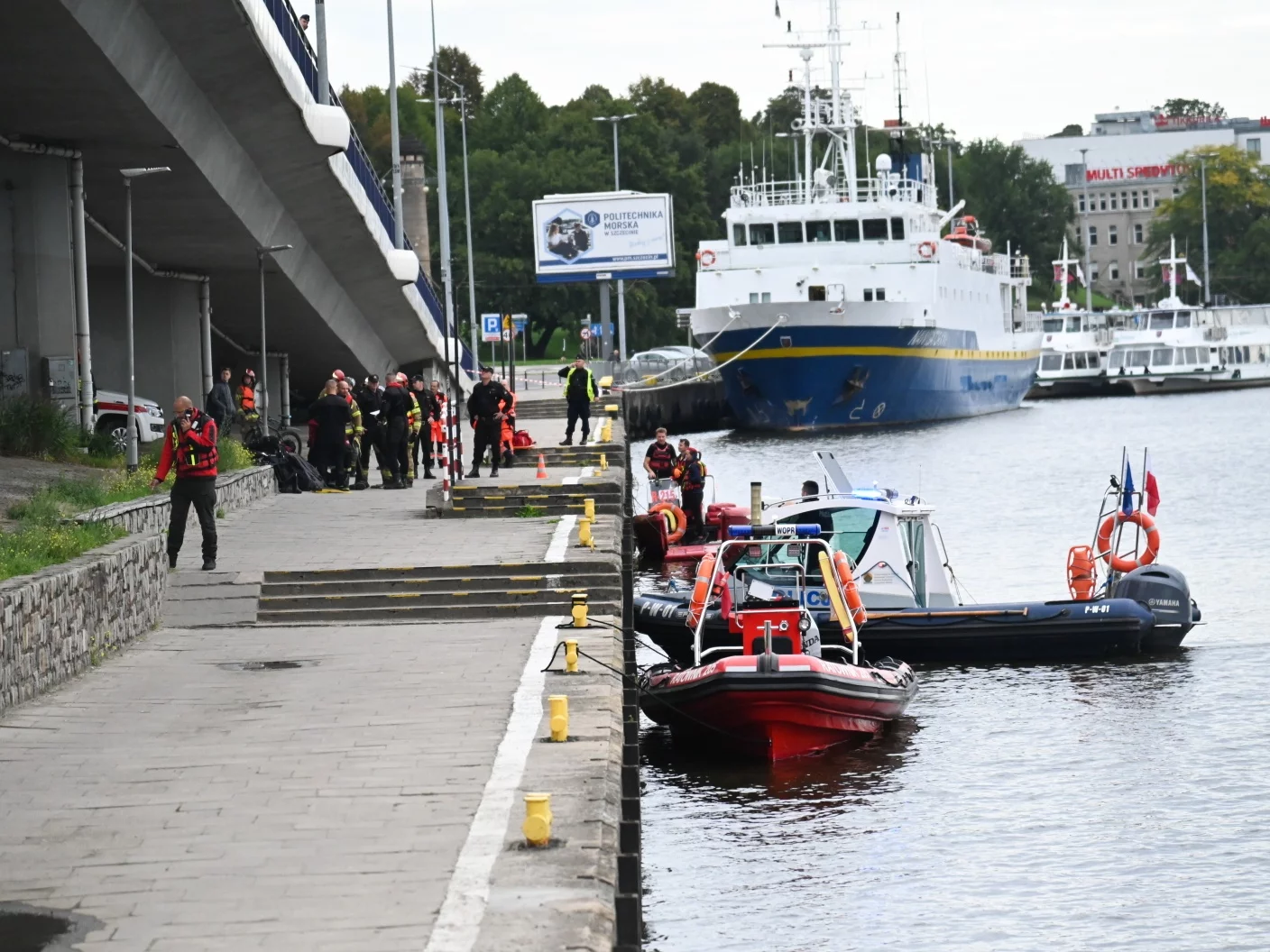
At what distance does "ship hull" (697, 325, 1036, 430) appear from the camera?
225ft

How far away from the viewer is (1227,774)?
690 inches

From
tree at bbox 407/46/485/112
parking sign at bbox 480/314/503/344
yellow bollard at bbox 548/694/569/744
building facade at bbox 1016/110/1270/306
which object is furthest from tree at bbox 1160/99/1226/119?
yellow bollard at bbox 548/694/569/744

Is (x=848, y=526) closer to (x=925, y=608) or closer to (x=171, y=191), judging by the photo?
(x=925, y=608)

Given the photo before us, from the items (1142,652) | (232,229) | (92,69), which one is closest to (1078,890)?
(1142,652)

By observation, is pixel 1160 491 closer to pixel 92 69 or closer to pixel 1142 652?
pixel 1142 652

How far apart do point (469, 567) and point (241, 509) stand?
735 cm

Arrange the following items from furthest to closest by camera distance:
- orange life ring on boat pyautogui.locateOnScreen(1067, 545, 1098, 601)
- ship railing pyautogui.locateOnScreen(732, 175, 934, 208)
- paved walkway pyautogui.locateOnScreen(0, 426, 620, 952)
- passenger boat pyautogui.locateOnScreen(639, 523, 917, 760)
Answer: ship railing pyautogui.locateOnScreen(732, 175, 934, 208)
orange life ring on boat pyautogui.locateOnScreen(1067, 545, 1098, 601)
passenger boat pyautogui.locateOnScreen(639, 523, 917, 760)
paved walkway pyautogui.locateOnScreen(0, 426, 620, 952)

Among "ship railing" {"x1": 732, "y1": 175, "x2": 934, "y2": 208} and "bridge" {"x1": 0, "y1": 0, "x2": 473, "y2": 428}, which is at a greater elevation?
"ship railing" {"x1": 732, "y1": 175, "x2": 934, "y2": 208}

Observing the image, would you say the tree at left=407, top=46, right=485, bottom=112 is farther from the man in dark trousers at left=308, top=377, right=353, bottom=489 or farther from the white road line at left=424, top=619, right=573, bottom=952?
the white road line at left=424, top=619, right=573, bottom=952

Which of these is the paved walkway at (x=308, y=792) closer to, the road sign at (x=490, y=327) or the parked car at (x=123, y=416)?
the parked car at (x=123, y=416)

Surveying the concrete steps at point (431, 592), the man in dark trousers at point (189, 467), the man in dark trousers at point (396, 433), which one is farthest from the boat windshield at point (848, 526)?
the man in dark trousers at point (396, 433)

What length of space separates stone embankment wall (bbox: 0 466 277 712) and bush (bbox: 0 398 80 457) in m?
5.73

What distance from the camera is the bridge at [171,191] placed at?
22.5 m

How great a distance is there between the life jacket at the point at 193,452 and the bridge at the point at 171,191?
4.33 m
